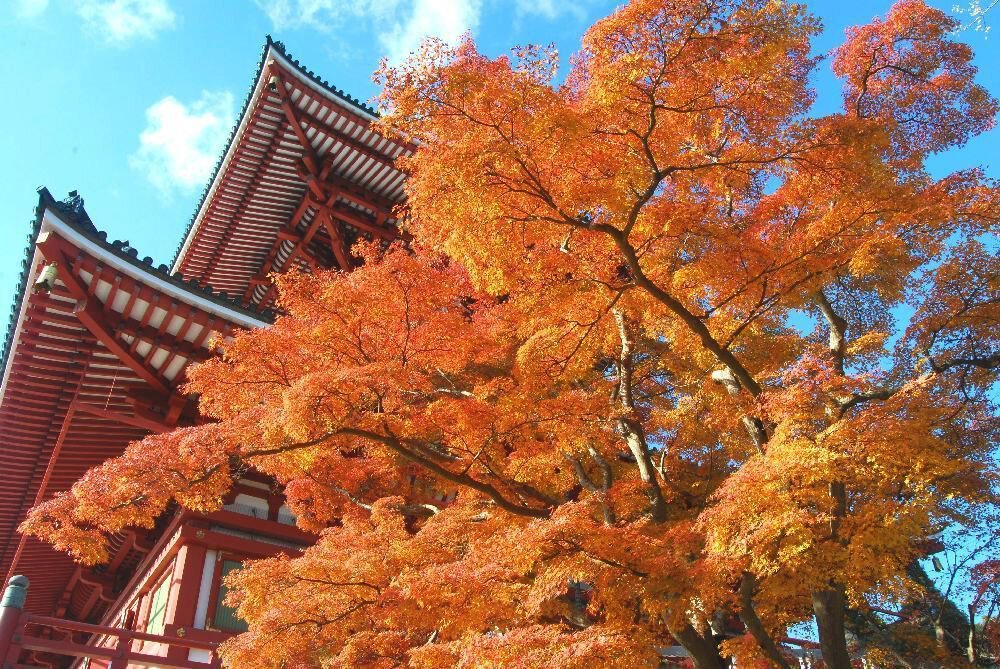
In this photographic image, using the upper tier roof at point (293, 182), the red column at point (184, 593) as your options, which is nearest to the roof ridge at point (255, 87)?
the upper tier roof at point (293, 182)

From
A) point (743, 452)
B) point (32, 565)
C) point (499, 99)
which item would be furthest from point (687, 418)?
point (32, 565)

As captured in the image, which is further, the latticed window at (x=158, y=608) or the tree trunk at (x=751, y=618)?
the latticed window at (x=158, y=608)

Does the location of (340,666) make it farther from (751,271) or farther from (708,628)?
(751,271)

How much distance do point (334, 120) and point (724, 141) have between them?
10800 mm

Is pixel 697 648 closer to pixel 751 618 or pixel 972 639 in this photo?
pixel 751 618

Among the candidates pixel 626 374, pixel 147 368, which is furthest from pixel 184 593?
pixel 626 374

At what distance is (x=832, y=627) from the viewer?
290 inches

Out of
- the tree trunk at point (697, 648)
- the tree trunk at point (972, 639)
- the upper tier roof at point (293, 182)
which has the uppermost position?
the upper tier roof at point (293, 182)

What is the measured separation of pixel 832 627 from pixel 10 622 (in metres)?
8.36

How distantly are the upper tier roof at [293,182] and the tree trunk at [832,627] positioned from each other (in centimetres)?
1328

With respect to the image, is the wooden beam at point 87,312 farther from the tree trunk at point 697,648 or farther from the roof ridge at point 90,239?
the tree trunk at point 697,648

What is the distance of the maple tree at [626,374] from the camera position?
688cm

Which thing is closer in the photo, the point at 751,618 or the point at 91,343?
the point at 751,618

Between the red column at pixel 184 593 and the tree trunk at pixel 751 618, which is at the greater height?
the red column at pixel 184 593
